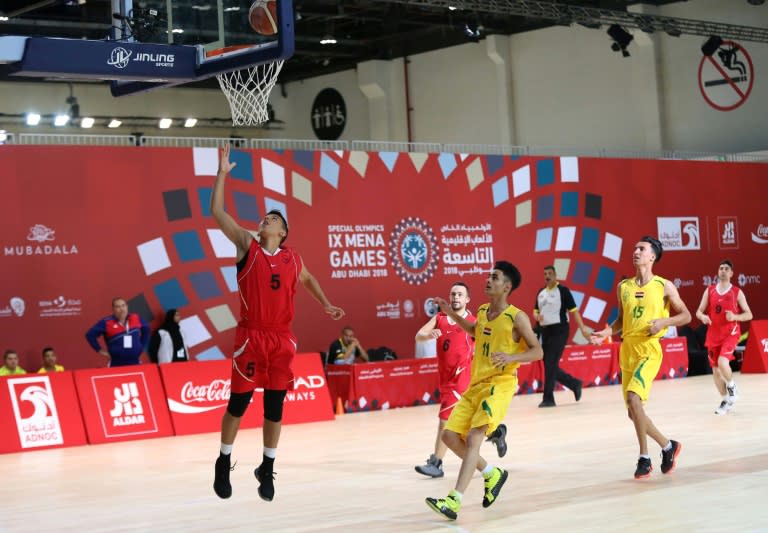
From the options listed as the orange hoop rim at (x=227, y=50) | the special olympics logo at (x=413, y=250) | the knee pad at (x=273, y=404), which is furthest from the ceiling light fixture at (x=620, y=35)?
the knee pad at (x=273, y=404)

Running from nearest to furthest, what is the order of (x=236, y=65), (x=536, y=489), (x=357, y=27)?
(x=536, y=489) → (x=236, y=65) → (x=357, y=27)

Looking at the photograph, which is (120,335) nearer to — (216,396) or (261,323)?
(216,396)

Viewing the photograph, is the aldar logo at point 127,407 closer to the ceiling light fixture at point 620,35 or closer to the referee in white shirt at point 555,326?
the referee in white shirt at point 555,326

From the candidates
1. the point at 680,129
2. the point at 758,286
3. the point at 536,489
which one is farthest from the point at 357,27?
the point at 536,489

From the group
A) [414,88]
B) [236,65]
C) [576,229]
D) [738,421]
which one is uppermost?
[414,88]

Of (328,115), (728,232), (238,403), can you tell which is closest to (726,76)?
(728,232)

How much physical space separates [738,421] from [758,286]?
12670mm

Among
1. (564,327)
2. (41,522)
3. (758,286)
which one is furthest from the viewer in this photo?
(758,286)

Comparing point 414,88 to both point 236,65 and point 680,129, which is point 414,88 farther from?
point 236,65

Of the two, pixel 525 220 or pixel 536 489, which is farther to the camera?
pixel 525 220

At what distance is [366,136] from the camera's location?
104ft

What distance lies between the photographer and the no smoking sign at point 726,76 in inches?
1048

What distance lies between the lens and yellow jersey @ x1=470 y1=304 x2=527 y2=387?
27.1 feet

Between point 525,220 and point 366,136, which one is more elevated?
point 366,136
